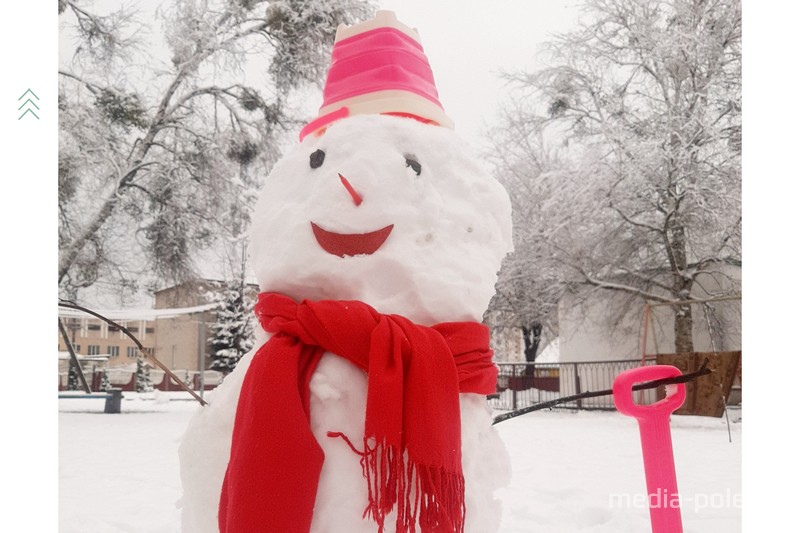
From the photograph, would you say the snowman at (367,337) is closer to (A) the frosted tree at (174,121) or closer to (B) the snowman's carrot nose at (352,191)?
(B) the snowman's carrot nose at (352,191)

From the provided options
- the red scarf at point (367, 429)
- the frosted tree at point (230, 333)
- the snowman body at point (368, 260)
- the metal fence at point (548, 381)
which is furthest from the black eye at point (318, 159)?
the frosted tree at point (230, 333)

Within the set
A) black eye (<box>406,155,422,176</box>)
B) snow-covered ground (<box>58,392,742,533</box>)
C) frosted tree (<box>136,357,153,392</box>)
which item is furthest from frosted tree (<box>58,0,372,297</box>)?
black eye (<box>406,155,422,176</box>)

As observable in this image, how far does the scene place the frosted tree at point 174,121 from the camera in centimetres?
623

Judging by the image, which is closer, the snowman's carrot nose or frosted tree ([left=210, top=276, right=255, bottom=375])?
the snowman's carrot nose

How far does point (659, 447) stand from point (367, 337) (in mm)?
567

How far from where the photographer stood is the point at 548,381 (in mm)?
→ 9727

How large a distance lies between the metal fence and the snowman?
7214mm

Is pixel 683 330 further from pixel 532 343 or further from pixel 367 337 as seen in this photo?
pixel 532 343

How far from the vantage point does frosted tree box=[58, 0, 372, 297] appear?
6227 millimetres

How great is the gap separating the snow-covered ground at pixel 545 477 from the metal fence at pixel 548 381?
8.09ft

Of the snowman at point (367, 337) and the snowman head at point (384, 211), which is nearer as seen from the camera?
the snowman at point (367, 337)
